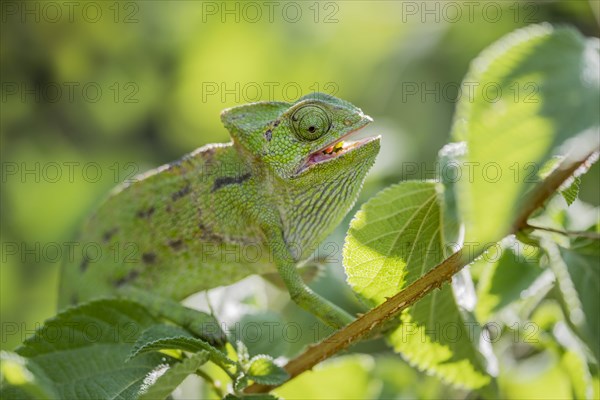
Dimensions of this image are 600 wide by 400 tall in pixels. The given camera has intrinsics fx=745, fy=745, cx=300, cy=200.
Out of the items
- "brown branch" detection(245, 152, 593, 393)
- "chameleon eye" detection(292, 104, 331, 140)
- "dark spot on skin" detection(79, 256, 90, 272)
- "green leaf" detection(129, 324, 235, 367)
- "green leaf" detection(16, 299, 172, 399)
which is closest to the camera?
"brown branch" detection(245, 152, 593, 393)

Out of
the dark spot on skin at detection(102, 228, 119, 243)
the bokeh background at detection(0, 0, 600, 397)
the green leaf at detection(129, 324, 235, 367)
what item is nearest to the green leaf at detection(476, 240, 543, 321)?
the green leaf at detection(129, 324, 235, 367)

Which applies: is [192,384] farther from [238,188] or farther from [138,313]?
[238,188]

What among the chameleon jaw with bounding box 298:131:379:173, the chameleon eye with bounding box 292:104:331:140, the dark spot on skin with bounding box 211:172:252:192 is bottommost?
the dark spot on skin with bounding box 211:172:252:192

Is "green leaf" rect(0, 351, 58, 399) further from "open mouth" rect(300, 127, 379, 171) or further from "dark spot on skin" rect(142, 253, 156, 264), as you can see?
"open mouth" rect(300, 127, 379, 171)

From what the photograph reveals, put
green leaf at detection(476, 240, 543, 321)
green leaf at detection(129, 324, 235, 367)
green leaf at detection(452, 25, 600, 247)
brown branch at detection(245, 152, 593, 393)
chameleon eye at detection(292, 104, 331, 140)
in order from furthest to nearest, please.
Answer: chameleon eye at detection(292, 104, 331, 140) → green leaf at detection(476, 240, 543, 321) → green leaf at detection(129, 324, 235, 367) → brown branch at detection(245, 152, 593, 393) → green leaf at detection(452, 25, 600, 247)

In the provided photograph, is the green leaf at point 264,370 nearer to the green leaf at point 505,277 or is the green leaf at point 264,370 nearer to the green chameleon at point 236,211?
the green chameleon at point 236,211

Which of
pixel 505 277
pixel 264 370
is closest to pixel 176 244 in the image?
pixel 264 370

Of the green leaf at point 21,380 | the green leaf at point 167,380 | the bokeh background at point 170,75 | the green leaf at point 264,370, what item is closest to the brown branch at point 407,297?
the green leaf at point 264,370

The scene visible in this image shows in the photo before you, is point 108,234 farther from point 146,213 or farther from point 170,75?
point 170,75
